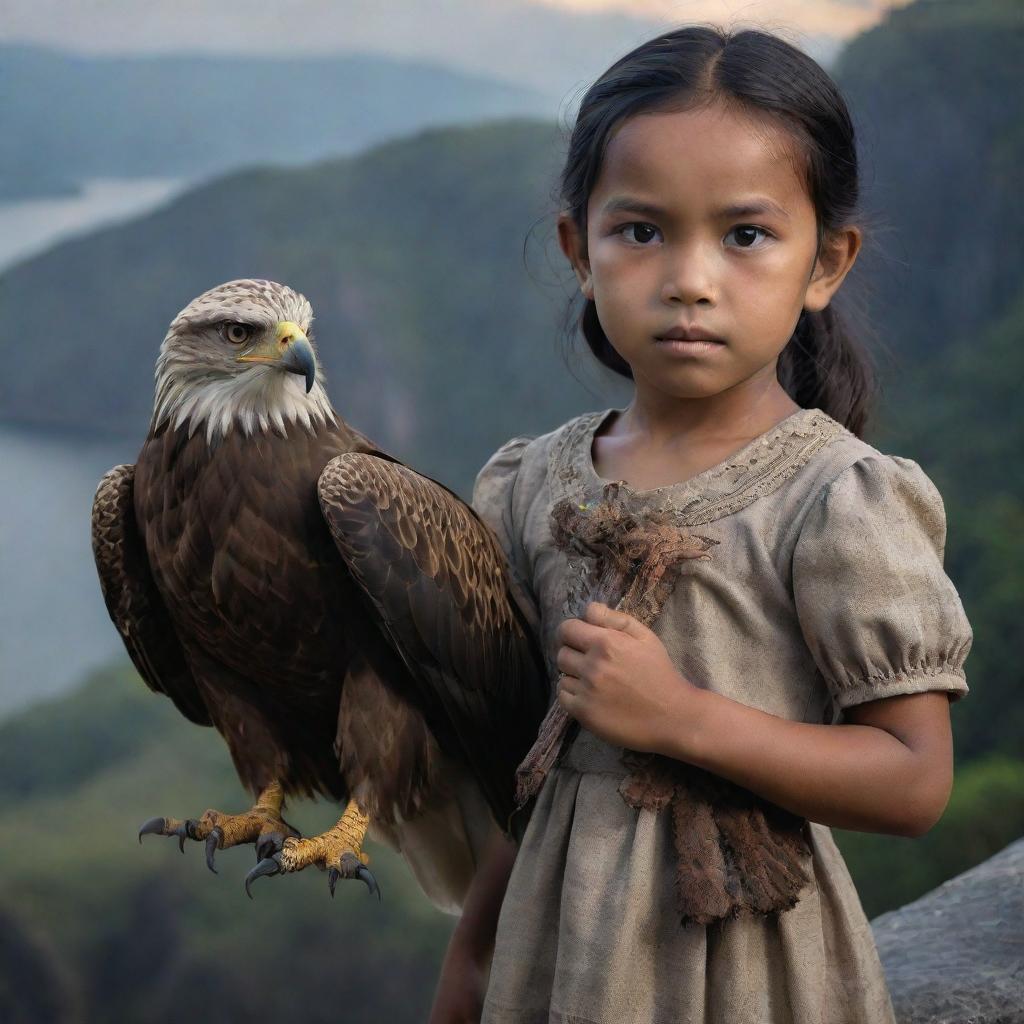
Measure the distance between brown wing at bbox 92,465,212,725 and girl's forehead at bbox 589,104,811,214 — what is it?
0.85 m

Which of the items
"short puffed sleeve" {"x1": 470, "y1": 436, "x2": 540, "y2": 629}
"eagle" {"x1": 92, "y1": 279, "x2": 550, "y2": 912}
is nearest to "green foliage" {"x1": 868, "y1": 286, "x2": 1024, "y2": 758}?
"short puffed sleeve" {"x1": 470, "y1": 436, "x2": 540, "y2": 629}

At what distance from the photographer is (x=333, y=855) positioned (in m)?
1.69

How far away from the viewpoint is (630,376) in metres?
1.90

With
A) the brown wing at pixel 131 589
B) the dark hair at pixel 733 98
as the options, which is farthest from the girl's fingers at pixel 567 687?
the brown wing at pixel 131 589

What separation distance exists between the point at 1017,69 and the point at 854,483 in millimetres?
5744

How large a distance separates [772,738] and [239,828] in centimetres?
77

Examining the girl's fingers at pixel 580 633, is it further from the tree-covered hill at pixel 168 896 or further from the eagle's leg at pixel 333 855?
the tree-covered hill at pixel 168 896

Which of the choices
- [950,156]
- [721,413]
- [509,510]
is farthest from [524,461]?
[950,156]

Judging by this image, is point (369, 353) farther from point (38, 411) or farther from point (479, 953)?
point (479, 953)

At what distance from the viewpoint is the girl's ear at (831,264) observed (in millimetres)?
1599

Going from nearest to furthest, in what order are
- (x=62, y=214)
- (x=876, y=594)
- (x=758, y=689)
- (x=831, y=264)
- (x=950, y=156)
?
(x=876, y=594) → (x=758, y=689) → (x=831, y=264) → (x=62, y=214) → (x=950, y=156)

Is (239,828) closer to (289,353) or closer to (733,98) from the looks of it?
(289,353)

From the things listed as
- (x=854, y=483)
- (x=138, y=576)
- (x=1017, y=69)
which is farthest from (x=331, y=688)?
(x=1017, y=69)

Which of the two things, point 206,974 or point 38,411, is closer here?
point 38,411
